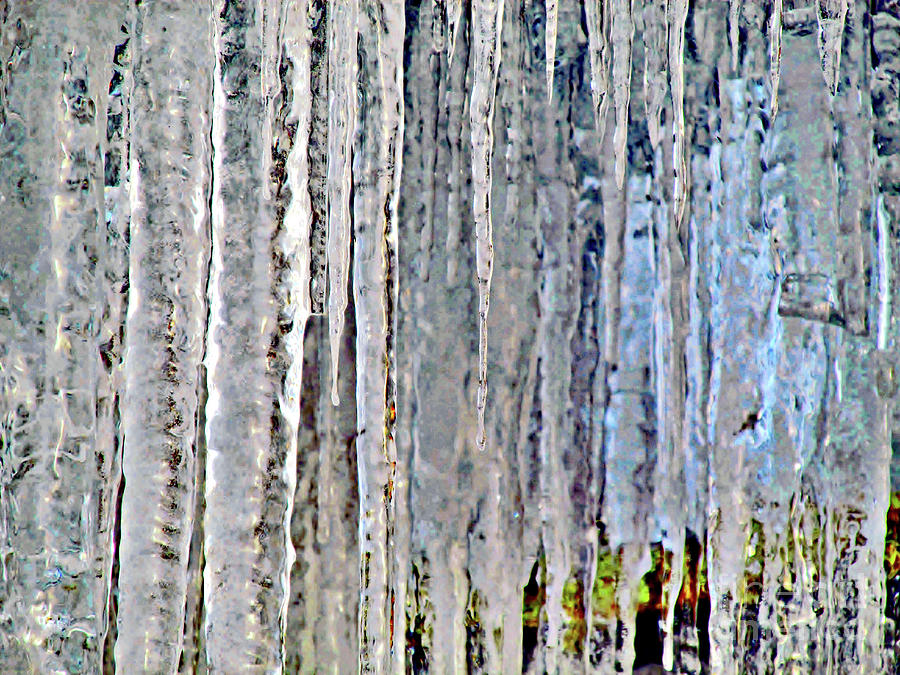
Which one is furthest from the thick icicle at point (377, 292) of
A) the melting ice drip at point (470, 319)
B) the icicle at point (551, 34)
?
the icicle at point (551, 34)

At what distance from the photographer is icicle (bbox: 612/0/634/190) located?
2.72 ft

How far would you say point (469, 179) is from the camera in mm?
841

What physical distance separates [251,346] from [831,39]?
64 centimetres

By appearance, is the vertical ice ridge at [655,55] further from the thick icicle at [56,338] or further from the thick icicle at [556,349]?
the thick icicle at [56,338]

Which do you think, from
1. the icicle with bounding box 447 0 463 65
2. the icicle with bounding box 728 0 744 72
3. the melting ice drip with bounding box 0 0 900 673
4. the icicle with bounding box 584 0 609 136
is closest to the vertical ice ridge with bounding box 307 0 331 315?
the melting ice drip with bounding box 0 0 900 673

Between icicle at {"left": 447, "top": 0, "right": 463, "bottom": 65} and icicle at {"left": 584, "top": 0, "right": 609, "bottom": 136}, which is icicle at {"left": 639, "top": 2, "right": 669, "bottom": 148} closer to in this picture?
icicle at {"left": 584, "top": 0, "right": 609, "bottom": 136}

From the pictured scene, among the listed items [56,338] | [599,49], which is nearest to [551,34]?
[599,49]

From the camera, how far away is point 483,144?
32.9 inches

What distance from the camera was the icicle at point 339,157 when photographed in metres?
0.82

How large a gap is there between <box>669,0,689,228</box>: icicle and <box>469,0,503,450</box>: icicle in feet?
0.56

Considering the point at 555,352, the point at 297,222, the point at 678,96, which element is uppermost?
the point at 678,96

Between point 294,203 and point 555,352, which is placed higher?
Result: point 294,203

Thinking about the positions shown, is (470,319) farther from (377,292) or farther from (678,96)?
(678,96)

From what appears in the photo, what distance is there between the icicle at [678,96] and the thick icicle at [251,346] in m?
0.36
